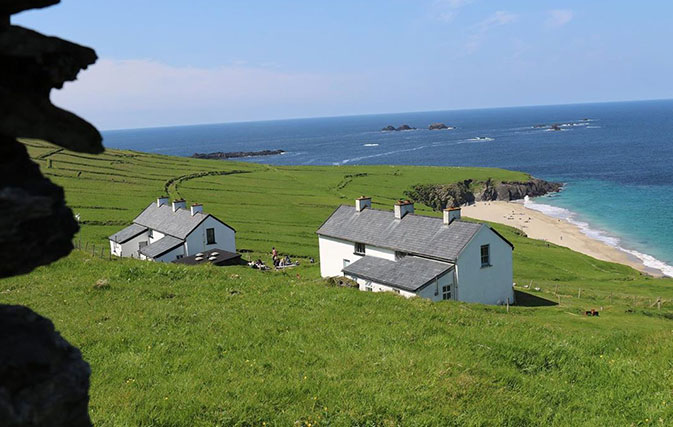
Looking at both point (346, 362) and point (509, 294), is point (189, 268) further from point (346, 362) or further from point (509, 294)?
point (509, 294)

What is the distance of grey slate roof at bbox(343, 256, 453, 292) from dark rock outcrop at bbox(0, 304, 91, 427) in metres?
35.8

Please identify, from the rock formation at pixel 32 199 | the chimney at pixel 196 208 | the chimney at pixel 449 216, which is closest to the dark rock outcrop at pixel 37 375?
the rock formation at pixel 32 199

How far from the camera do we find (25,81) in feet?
17.4

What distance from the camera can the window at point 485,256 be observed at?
148 feet

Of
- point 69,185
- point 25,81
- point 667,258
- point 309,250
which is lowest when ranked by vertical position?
point 667,258

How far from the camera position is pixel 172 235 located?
60.9 metres

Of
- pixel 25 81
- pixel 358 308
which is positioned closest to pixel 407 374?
pixel 358 308

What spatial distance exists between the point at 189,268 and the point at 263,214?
6721 cm

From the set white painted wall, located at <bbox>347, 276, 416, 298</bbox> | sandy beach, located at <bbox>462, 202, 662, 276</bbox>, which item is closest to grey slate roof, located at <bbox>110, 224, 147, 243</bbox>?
white painted wall, located at <bbox>347, 276, 416, 298</bbox>

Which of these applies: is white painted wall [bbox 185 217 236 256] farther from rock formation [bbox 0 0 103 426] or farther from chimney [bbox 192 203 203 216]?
rock formation [bbox 0 0 103 426]

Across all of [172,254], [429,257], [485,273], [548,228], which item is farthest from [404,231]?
[548,228]

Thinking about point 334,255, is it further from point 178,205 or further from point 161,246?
point 178,205

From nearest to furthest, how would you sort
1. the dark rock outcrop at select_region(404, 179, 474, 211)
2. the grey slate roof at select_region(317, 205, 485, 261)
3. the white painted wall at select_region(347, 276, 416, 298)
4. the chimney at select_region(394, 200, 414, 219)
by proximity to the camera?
the white painted wall at select_region(347, 276, 416, 298) → the grey slate roof at select_region(317, 205, 485, 261) → the chimney at select_region(394, 200, 414, 219) → the dark rock outcrop at select_region(404, 179, 474, 211)

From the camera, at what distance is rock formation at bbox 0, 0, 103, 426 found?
509 cm
